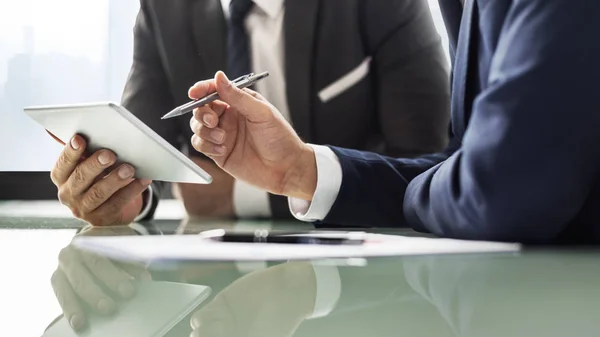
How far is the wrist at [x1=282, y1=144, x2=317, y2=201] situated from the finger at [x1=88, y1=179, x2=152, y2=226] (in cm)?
31

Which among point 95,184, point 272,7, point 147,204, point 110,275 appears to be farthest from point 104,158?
point 272,7

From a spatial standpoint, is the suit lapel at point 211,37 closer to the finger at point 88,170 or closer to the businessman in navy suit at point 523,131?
the finger at point 88,170

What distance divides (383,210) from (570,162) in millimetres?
427

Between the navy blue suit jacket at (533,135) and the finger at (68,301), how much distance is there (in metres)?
0.40

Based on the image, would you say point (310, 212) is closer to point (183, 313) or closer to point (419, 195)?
point (419, 195)

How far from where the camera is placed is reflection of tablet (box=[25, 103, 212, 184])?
2.75 ft

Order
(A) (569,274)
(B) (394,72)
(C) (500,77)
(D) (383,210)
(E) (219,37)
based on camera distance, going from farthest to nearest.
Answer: (E) (219,37) < (B) (394,72) < (D) (383,210) < (C) (500,77) < (A) (569,274)

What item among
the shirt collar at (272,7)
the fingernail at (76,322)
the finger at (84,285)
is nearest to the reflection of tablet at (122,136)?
the finger at (84,285)

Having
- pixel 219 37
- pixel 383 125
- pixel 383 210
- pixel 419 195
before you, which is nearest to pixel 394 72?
pixel 383 125

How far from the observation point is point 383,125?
1667mm

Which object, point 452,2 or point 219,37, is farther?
point 219,37

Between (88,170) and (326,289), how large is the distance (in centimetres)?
75

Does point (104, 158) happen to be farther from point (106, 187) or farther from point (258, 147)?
point (258, 147)

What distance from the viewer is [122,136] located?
91cm
